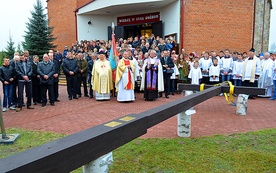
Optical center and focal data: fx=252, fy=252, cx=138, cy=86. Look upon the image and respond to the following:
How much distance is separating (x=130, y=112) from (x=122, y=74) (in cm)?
244

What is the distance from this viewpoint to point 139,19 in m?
19.6

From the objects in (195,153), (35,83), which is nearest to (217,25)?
(35,83)

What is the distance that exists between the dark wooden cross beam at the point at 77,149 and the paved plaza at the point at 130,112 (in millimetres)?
2726

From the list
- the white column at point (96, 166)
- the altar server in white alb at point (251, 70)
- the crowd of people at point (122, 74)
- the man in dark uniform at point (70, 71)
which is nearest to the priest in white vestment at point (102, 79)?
the crowd of people at point (122, 74)

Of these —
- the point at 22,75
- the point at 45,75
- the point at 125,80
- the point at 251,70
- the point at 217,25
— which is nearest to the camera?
the point at 22,75

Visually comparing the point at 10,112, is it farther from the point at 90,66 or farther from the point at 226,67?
the point at 226,67

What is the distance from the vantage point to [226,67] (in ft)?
38.8

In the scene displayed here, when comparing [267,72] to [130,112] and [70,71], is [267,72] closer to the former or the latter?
[130,112]

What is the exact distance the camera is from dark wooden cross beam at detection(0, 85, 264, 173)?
6.19 feet

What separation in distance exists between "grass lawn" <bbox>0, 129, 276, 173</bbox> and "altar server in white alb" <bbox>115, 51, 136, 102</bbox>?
455 centimetres

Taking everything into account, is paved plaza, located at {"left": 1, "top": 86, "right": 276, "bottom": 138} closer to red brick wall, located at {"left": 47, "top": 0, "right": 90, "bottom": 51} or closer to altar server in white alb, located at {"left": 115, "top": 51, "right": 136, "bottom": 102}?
altar server in white alb, located at {"left": 115, "top": 51, "right": 136, "bottom": 102}

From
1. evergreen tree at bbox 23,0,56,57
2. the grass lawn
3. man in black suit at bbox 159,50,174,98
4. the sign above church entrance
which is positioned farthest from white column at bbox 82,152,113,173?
evergreen tree at bbox 23,0,56,57

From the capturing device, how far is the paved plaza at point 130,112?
20.3 feet

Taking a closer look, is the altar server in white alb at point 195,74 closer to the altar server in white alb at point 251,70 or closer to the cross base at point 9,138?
the altar server in white alb at point 251,70
